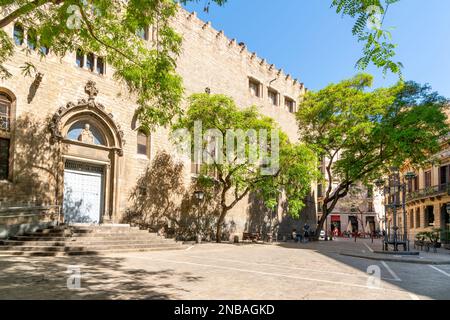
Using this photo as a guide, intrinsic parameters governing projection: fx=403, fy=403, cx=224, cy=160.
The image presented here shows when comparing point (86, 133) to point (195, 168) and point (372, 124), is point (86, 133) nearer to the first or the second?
point (195, 168)

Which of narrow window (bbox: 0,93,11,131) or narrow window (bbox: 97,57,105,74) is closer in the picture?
narrow window (bbox: 0,93,11,131)

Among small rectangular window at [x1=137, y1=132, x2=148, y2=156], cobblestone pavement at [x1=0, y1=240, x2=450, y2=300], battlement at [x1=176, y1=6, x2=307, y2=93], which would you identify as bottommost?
cobblestone pavement at [x1=0, y1=240, x2=450, y2=300]

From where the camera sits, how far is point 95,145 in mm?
18781

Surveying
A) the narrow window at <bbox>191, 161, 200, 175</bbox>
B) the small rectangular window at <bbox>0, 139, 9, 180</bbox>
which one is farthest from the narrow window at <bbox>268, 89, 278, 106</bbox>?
the small rectangular window at <bbox>0, 139, 9, 180</bbox>

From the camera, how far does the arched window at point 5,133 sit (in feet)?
51.6

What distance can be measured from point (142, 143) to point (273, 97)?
15.6m

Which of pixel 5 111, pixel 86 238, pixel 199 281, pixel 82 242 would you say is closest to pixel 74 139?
pixel 5 111

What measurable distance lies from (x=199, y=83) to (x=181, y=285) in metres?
19.3

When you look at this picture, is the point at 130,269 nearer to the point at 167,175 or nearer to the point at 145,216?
the point at 145,216

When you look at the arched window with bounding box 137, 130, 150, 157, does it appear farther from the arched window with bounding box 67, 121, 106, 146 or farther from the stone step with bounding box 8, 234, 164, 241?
the stone step with bounding box 8, 234, 164, 241

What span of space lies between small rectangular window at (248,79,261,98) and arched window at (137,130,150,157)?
1188 cm

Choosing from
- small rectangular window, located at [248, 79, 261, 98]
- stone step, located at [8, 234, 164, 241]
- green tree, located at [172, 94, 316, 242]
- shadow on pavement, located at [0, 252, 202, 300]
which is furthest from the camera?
small rectangular window, located at [248, 79, 261, 98]

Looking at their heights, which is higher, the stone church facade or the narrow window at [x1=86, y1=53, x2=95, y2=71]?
the narrow window at [x1=86, y1=53, x2=95, y2=71]

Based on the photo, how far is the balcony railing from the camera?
32763mm
